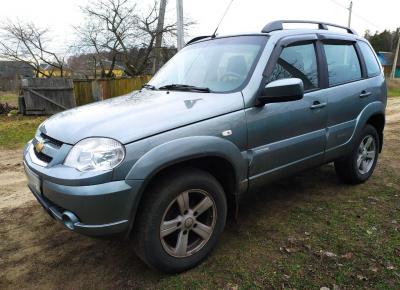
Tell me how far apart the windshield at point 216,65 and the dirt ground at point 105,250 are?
1441 mm

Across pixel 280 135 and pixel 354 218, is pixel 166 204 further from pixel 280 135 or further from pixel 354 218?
pixel 354 218

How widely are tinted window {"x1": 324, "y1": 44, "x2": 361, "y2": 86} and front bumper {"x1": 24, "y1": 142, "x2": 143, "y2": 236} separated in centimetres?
264

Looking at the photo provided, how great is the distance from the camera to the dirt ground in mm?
2986

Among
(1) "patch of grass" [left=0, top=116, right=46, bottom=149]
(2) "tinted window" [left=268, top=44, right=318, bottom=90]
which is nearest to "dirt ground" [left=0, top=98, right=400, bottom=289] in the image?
(2) "tinted window" [left=268, top=44, right=318, bottom=90]

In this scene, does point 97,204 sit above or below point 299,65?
below

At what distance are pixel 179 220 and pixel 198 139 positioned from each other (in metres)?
0.63

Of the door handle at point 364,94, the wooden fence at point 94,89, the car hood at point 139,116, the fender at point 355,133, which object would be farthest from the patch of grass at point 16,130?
the door handle at point 364,94

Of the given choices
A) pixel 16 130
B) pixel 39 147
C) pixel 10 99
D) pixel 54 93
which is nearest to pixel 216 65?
pixel 39 147

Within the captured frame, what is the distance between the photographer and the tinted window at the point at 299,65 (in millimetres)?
3624

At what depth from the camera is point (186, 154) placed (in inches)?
110

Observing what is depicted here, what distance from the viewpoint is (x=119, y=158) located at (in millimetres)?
2574

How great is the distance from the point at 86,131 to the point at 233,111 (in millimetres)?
1162

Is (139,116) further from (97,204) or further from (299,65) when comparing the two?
(299,65)

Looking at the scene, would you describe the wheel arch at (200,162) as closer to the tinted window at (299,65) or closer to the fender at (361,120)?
the tinted window at (299,65)
